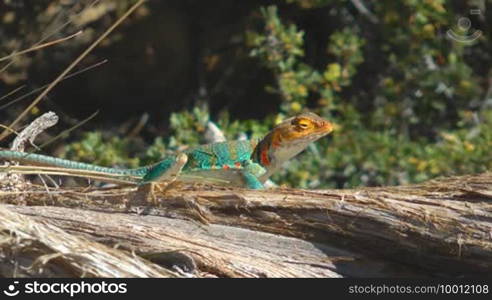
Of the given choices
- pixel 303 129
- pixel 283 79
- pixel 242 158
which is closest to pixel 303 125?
pixel 303 129

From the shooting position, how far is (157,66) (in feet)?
30.9

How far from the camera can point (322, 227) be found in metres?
4.01

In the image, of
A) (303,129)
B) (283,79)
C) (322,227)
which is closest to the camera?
(322,227)

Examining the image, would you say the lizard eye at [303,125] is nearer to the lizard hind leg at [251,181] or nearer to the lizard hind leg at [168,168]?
the lizard hind leg at [251,181]

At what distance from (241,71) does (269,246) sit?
204 inches

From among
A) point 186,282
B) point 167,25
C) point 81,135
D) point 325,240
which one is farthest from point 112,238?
point 167,25

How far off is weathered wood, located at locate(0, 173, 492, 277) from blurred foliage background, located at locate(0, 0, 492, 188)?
10.6ft

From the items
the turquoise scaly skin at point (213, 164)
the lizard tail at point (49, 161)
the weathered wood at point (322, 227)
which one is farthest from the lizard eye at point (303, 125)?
the weathered wood at point (322, 227)

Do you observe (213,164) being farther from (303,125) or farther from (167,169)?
(303,125)

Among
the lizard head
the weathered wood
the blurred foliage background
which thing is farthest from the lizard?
the blurred foliage background

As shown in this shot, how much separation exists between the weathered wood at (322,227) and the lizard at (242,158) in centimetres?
114

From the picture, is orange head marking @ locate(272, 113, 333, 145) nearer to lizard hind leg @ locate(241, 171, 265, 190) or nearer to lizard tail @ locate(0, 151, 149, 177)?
lizard hind leg @ locate(241, 171, 265, 190)

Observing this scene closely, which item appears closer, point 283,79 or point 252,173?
point 252,173

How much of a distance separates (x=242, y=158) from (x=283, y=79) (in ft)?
7.62
